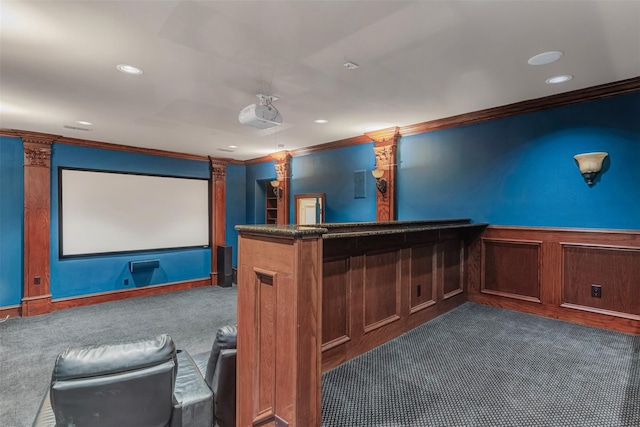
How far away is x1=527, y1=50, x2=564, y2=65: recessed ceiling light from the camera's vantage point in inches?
96.6

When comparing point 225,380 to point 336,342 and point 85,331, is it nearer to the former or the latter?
point 336,342

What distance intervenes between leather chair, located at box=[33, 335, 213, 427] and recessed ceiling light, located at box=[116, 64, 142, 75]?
7.44 feet

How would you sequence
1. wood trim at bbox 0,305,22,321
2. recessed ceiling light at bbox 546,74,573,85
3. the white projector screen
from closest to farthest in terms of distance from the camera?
recessed ceiling light at bbox 546,74,573,85 → wood trim at bbox 0,305,22,321 → the white projector screen

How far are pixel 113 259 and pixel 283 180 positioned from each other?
3.43 meters

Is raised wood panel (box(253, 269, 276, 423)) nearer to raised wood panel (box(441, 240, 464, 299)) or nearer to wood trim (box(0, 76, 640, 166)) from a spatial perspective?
raised wood panel (box(441, 240, 464, 299))

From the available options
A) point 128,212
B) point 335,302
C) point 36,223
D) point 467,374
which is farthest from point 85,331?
point 467,374

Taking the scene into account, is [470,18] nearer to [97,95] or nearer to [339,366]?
[339,366]

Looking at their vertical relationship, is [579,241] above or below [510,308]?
above

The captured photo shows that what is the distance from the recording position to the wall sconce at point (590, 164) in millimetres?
3096

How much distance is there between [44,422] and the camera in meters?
1.48

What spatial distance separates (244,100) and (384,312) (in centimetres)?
259

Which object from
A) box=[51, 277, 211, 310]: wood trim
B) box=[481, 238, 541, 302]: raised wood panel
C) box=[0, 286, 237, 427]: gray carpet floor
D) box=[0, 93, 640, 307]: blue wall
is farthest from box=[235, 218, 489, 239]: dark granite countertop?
box=[51, 277, 211, 310]: wood trim

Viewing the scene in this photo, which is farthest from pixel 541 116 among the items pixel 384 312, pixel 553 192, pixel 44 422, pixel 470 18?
pixel 44 422

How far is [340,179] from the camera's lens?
561 cm
